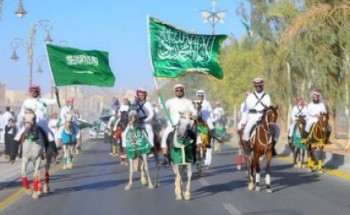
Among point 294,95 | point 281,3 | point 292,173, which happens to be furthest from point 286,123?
point 292,173

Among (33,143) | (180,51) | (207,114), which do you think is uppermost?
(180,51)

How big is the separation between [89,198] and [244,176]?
6.48m

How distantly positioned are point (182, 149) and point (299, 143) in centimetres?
886

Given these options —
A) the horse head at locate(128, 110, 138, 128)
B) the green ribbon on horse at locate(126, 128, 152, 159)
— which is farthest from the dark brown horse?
the horse head at locate(128, 110, 138, 128)

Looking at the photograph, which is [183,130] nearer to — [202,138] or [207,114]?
[202,138]

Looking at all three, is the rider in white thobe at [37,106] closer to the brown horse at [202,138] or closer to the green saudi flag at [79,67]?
the green saudi flag at [79,67]

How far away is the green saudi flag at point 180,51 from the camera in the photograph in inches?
637

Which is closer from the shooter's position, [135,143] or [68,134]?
[135,143]

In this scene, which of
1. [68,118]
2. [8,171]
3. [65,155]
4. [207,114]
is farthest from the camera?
[65,155]

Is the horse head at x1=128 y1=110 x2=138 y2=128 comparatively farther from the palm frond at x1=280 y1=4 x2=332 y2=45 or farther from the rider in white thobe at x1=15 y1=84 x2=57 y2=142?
the palm frond at x1=280 y1=4 x2=332 y2=45

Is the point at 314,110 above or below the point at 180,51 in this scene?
below

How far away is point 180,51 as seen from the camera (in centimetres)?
1645

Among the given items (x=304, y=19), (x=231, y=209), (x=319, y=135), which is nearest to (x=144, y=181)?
(x=231, y=209)

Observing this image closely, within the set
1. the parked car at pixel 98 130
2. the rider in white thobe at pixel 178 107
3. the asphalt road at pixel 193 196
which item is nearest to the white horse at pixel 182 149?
the rider in white thobe at pixel 178 107
